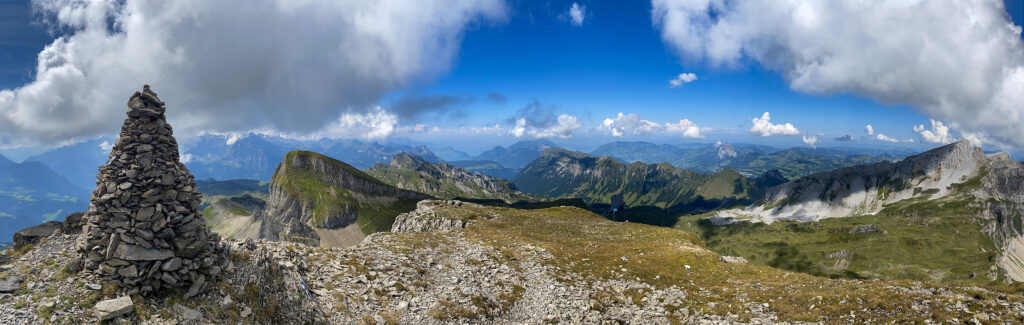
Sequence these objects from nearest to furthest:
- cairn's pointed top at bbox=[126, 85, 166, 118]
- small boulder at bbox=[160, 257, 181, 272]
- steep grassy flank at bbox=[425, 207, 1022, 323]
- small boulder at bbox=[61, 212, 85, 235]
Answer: small boulder at bbox=[160, 257, 181, 272] < cairn's pointed top at bbox=[126, 85, 166, 118] < small boulder at bbox=[61, 212, 85, 235] < steep grassy flank at bbox=[425, 207, 1022, 323]

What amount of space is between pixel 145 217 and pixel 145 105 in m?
4.16

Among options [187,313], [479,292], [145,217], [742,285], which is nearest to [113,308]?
[187,313]

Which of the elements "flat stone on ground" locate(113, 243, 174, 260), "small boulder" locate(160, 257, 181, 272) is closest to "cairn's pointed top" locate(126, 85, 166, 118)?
"flat stone on ground" locate(113, 243, 174, 260)

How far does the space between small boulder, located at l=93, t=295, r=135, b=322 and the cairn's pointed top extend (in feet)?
20.8

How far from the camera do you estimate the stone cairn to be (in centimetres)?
1184

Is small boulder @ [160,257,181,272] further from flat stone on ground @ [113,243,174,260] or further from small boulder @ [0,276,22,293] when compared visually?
small boulder @ [0,276,22,293]

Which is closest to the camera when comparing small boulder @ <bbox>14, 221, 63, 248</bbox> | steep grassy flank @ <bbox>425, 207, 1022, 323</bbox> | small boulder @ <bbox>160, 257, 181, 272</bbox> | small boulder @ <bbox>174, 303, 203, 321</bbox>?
small boulder @ <bbox>174, 303, 203, 321</bbox>

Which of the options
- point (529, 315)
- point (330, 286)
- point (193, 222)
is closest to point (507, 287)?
point (529, 315)

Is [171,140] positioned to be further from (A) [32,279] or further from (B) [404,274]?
(B) [404,274]

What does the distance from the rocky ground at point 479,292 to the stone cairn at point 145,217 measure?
0.60 m

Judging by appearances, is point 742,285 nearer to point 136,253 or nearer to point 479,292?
point 479,292

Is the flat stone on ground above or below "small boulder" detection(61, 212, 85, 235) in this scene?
below

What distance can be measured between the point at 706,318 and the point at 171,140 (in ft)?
85.9

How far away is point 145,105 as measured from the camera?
512 inches
